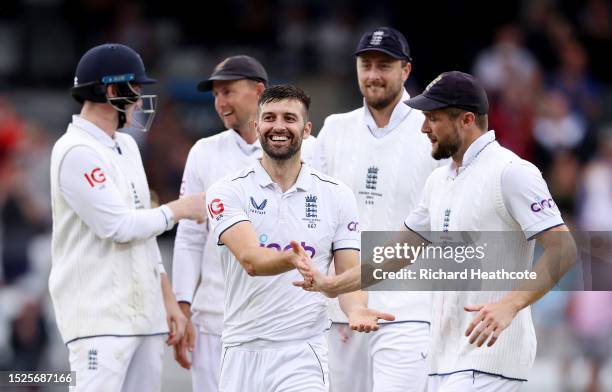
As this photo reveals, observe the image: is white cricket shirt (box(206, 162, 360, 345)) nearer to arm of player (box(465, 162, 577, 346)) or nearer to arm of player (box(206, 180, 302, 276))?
arm of player (box(206, 180, 302, 276))

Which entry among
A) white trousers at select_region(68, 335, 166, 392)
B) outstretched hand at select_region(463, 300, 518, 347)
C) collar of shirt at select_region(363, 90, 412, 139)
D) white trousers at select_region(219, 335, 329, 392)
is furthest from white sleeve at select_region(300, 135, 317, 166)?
outstretched hand at select_region(463, 300, 518, 347)

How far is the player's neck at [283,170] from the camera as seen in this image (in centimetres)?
703

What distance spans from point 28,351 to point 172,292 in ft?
14.3

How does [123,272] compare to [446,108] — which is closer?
[446,108]

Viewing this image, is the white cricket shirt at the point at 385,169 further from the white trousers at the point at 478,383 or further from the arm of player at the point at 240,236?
the arm of player at the point at 240,236

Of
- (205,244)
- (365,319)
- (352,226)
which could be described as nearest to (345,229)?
(352,226)

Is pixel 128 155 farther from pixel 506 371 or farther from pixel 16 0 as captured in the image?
pixel 16 0

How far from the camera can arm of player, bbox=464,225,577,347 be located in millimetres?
6512

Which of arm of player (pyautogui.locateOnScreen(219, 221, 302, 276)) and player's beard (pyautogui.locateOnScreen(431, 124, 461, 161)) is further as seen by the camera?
player's beard (pyautogui.locateOnScreen(431, 124, 461, 161))

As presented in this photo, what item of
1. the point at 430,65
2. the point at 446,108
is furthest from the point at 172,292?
the point at 430,65

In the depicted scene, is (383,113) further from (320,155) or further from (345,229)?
(345,229)

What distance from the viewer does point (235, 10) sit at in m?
17.6

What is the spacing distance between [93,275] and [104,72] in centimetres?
121

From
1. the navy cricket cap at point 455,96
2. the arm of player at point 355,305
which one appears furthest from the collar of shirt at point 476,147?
the arm of player at point 355,305
